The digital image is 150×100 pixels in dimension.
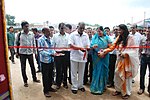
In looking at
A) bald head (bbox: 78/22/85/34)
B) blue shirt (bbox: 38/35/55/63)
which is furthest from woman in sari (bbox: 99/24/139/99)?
blue shirt (bbox: 38/35/55/63)

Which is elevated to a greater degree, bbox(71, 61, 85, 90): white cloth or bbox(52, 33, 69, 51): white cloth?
bbox(52, 33, 69, 51): white cloth

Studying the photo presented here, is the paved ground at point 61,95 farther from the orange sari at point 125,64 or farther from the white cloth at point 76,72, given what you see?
the orange sari at point 125,64

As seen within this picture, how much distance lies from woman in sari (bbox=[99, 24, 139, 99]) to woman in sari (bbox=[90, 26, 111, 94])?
0.23m

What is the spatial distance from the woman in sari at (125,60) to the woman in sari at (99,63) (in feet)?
0.76

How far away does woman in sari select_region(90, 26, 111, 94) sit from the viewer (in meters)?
4.96

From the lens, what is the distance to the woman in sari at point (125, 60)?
15.0ft

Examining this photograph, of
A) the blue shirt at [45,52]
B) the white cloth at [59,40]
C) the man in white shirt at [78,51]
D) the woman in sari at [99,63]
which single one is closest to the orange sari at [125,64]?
the woman in sari at [99,63]

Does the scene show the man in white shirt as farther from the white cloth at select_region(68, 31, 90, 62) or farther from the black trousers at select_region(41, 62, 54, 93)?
the black trousers at select_region(41, 62, 54, 93)

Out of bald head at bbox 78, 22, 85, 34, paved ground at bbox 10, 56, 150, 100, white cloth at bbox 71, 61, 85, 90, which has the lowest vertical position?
paved ground at bbox 10, 56, 150, 100

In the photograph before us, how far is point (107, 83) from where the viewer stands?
5656 mm

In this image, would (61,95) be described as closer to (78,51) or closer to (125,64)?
(78,51)

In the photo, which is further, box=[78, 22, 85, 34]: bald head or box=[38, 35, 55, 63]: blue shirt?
box=[78, 22, 85, 34]: bald head

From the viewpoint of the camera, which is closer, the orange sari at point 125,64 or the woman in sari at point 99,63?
the orange sari at point 125,64

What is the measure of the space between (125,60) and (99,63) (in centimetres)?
69
